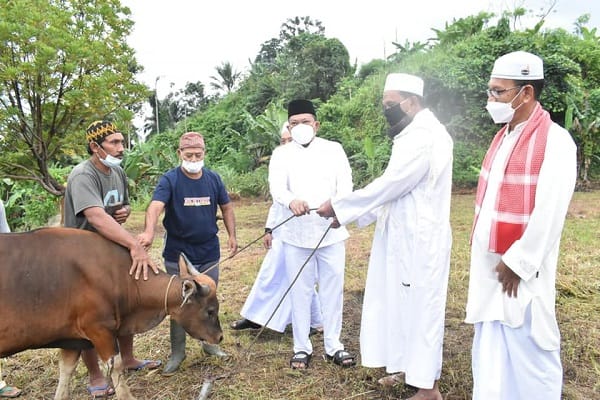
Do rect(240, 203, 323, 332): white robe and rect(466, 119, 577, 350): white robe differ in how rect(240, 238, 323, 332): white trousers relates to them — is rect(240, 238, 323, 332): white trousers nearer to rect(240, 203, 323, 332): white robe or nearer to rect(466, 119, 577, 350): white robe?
rect(240, 203, 323, 332): white robe

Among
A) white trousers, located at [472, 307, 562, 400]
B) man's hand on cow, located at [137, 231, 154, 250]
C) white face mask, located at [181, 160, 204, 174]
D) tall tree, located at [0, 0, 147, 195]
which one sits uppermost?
tall tree, located at [0, 0, 147, 195]

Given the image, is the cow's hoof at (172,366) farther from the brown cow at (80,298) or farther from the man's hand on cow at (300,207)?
the man's hand on cow at (300,207)

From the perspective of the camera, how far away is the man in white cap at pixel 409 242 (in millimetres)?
3346

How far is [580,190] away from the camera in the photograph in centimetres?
1485

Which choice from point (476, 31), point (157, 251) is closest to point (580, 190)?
point (476, 31)

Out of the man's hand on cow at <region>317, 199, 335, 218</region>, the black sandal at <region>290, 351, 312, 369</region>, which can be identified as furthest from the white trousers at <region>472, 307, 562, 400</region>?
the black sandal at <region>290, 351, 312, 369</region>

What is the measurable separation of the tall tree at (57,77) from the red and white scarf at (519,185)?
22.5ft

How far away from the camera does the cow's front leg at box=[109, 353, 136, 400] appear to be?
3281 mm

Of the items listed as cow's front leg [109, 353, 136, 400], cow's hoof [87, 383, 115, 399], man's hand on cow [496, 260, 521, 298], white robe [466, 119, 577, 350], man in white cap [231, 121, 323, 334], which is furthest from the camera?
man in white cap [231, 121, 323, 334]

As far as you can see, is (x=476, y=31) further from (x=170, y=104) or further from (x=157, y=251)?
(x=170, y=104)

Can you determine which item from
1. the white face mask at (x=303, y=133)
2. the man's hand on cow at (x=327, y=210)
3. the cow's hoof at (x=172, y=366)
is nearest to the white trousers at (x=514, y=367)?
the man's hand on cow at (x=327, y=210)

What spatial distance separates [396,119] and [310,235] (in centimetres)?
116

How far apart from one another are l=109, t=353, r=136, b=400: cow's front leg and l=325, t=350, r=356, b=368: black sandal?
154cm

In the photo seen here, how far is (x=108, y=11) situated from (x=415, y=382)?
7772 mm
